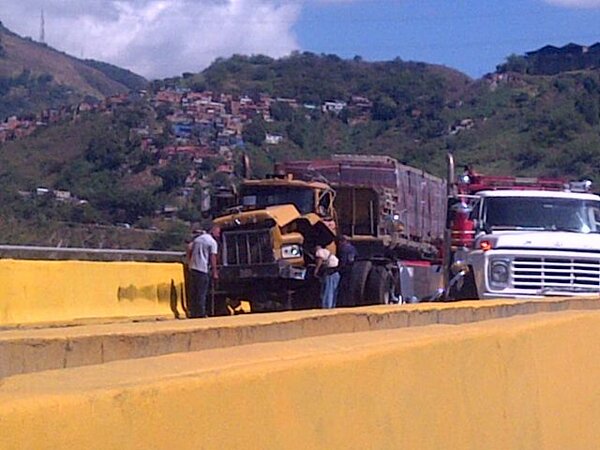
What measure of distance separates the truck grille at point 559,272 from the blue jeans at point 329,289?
5.10m

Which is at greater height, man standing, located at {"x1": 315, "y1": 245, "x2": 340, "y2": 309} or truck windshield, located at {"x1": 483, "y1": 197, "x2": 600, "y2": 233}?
truck windshield, located at {"x1": 483, "y1": 197, "x2": 600, "y2": 233}

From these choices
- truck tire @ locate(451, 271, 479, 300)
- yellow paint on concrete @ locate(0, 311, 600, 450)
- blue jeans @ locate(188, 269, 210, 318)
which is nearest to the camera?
yellow paint on concrete @ locate(0, 311, 600, 450)

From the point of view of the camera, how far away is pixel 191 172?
4644cm

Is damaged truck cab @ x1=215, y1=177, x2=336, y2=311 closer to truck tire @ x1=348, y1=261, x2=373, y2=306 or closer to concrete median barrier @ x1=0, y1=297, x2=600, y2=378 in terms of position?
truck tire @ x1=348, y1=261, x2=373, y2=306

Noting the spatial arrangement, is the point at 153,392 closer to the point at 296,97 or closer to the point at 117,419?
the point at 117,419

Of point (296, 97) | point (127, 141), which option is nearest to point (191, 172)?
point (127, 141)

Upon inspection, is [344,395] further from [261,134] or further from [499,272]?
[261,134]

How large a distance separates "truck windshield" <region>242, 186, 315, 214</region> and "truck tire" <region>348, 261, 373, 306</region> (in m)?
1.59

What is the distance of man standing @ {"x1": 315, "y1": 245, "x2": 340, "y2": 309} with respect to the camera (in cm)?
2392

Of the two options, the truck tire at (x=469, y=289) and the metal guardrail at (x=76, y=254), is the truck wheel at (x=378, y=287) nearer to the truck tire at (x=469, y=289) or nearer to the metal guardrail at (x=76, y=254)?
the metal guardrail at (x=76, y=254)

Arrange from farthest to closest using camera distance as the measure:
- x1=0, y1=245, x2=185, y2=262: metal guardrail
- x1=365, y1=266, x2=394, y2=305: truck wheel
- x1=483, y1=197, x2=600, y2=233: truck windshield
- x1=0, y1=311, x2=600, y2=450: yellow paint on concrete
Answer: x1=365, y1=266, x2=394, y2=305: truck wheel, x1=483, y1=197, x2=600, y2=233: truck windshield, x1=0, y1=245, x2=185, y2=262: metal guardrail, x1=0, y1=311, x2=600, y2=450: yellow paint on concrete

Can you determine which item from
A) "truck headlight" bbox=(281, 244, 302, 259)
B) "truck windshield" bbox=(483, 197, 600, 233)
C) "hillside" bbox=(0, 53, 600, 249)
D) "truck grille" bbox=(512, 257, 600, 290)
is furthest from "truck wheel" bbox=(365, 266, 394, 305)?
"truck grille" bbox=(512, 257, 600, 290)

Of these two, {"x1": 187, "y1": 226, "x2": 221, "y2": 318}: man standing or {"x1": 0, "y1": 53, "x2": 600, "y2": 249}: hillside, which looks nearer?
{"x1": 187, "y1": 226, "x2": 221, "y2": 318}: man standing

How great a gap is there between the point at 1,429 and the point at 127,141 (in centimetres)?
4843
